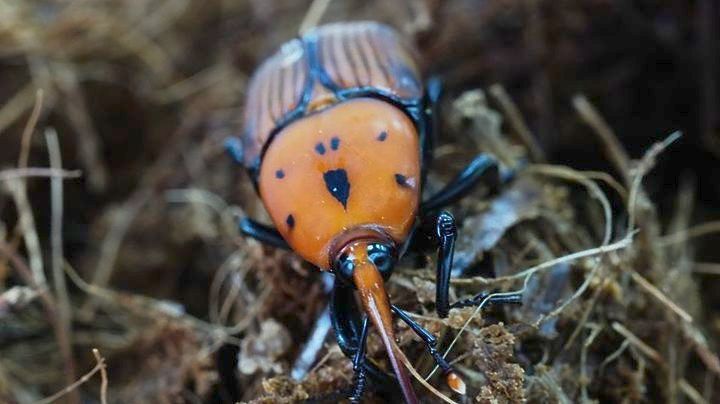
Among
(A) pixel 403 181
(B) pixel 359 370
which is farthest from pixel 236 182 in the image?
(B) pixel 359 370

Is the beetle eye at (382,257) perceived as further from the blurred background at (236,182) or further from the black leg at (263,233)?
the black leg at (263,233)

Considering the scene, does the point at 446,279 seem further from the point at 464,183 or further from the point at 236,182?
the point at 236,182

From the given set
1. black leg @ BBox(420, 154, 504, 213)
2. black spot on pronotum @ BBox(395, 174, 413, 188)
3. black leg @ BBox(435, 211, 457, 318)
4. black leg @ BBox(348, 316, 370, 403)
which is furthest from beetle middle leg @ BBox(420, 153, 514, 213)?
black leg @ BBox(348, 316, 370, 403)

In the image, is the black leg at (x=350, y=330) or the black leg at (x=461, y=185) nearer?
the black leg at (x=350, y=330)

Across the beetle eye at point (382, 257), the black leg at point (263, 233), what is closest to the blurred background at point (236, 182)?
the black leg at point (263, 233)

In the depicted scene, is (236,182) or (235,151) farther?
(236,182)

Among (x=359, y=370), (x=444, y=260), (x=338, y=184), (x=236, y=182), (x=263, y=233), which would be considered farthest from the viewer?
(x=236, y=182)
